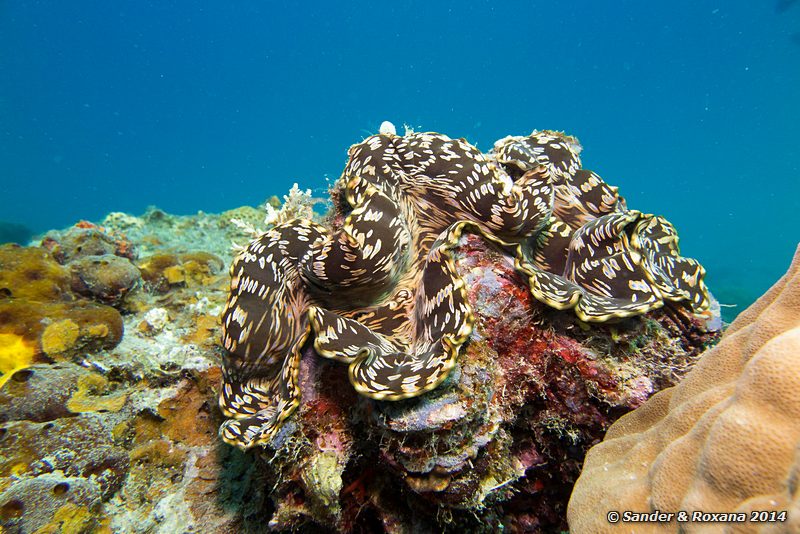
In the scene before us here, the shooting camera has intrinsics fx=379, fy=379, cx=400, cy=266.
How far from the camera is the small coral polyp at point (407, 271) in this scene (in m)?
2.33

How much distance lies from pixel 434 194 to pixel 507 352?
4.49 feet

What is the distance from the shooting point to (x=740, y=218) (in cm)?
9281

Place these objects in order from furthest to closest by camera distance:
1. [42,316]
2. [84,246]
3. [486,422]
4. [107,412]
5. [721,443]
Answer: [84,246]
[42,316]
[107,412]
[486,422]
[721,443]

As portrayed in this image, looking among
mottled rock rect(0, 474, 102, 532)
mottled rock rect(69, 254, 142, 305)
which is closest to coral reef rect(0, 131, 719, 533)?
mottled rock rect(0, 474, 102, 532)

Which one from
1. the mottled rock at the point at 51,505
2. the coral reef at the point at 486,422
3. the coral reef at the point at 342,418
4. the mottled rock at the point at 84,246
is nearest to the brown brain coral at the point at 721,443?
the coral reef at the point at 486,422

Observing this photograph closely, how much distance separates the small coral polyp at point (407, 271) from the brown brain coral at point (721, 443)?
623 mm

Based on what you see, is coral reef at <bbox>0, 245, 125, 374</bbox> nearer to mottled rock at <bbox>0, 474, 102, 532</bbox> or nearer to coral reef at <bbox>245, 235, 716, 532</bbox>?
mottled rock at <bbox>0, 474, 102, 532</bbox>

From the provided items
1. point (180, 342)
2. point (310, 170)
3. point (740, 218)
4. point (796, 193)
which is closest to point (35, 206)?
point (310, 170)

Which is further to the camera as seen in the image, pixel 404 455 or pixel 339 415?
pixel 339 415

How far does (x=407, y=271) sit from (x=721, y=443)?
82.9 inches

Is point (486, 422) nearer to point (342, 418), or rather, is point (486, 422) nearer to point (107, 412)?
point (342, 418)

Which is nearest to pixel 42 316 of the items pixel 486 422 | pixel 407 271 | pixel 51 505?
pixel 51 505

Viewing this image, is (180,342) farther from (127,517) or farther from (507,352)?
(507,352)

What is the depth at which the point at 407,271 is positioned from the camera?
3.08 meters
